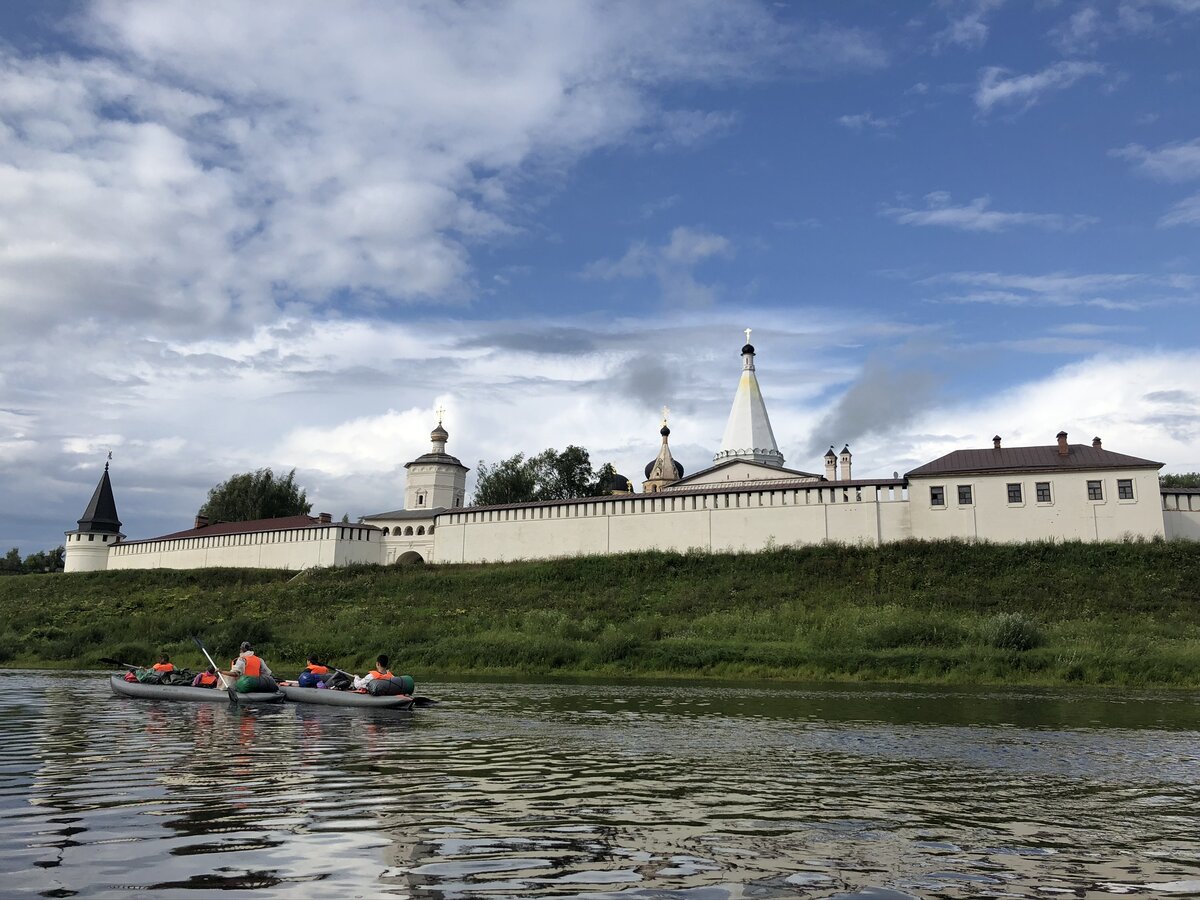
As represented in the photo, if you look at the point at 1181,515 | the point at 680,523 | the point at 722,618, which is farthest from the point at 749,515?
the point at 1181,515

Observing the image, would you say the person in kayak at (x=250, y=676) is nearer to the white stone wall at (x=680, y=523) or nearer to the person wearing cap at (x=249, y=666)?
the person wearing cap at (x=249, y=666)

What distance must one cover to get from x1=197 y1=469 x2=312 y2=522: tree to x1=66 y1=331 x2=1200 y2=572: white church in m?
10.8

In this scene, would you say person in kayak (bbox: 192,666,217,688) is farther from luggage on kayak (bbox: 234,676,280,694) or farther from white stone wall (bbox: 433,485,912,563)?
white stone wall (bbox: 433,485,912,563)

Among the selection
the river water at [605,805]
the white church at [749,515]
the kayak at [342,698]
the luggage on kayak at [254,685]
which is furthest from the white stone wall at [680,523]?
the luggage on kayak at [254,685]

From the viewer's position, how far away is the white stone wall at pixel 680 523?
40.9m

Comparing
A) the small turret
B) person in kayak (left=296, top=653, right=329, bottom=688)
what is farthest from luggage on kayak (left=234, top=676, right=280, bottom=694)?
the small turret

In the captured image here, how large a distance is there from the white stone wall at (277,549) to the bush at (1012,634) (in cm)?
3441

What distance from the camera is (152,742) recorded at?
1394 cm

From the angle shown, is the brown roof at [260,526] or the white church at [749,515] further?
the brown roof at [260,526]

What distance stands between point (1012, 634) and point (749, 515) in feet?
57.6

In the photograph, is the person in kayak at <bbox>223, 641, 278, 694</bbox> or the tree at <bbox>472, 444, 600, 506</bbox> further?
the tree at <bbox>472, 444, 600, 506</bbox>

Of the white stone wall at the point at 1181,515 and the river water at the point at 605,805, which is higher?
the white stone wall at the point at 1181,515

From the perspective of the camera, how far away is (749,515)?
42625 mm

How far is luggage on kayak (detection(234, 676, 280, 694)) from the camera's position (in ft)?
64.5
